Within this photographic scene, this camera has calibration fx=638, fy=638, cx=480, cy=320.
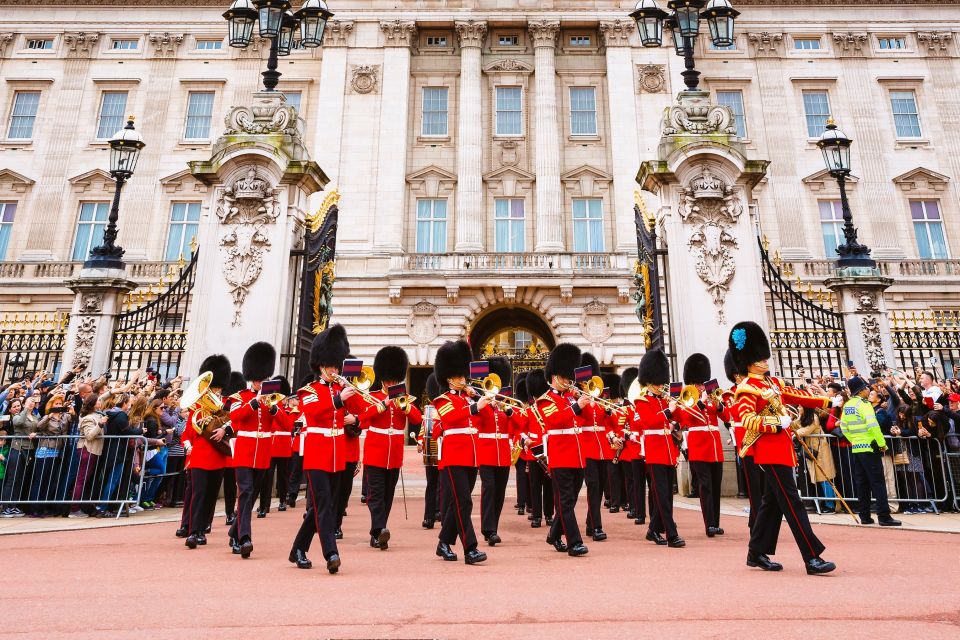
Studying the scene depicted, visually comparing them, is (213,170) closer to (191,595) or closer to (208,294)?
(208,294)

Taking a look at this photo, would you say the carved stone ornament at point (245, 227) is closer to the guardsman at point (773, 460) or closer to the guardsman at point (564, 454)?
the guardsman at point (564, 454)

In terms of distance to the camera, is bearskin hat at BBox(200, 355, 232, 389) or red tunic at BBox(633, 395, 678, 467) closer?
bearskin hat at BBox(200, 355, 232, 389)

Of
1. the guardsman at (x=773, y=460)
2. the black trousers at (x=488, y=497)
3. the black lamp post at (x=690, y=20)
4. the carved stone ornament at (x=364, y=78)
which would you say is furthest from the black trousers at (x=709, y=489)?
the carved stone ornament at (x=364, y=78)

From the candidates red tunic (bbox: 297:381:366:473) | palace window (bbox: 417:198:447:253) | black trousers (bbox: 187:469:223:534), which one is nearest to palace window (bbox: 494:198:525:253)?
palace window (bbox: 417:198:447:253)

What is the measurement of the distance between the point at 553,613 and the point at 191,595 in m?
2.67

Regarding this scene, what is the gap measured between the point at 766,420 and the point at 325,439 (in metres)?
4.00

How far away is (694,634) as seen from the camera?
3.65 meters

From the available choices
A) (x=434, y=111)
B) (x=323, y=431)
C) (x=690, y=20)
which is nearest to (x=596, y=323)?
(x=434, y=111)

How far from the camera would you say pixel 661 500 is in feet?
23.5

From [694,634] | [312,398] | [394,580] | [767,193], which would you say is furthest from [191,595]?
[767,193]

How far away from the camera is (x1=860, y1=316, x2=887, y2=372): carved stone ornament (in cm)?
1224

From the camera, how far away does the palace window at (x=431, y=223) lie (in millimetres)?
29094

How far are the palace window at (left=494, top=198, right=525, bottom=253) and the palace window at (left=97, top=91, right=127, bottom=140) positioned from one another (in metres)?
19.1

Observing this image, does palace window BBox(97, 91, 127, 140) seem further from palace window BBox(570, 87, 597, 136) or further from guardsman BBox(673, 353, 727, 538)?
guardsman BBox(673, 353, 727, 538)
